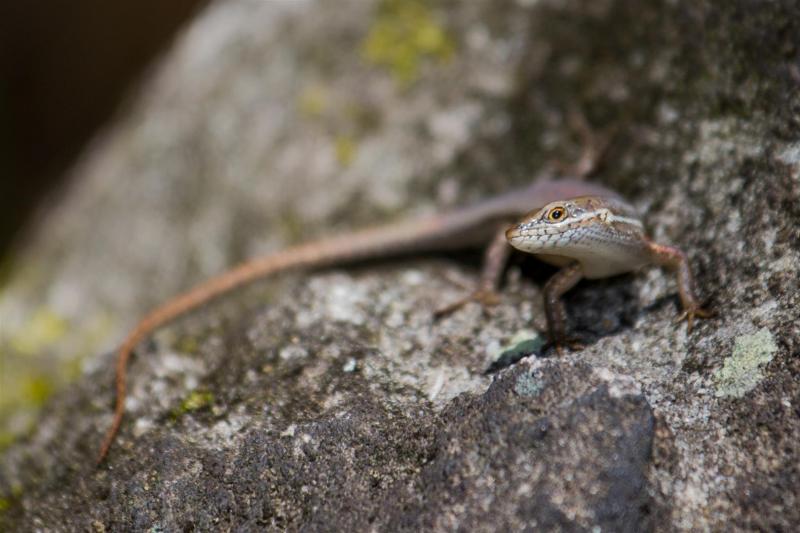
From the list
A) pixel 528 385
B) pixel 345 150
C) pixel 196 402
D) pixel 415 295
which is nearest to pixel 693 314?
pixel 528 385

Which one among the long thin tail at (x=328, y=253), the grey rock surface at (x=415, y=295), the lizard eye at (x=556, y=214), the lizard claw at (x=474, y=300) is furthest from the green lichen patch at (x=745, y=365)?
the long thin tail at (x=328, y=253)

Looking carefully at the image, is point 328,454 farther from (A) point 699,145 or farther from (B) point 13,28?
(B) point 13,28

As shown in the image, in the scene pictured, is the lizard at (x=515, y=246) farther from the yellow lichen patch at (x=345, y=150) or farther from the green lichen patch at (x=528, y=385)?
the yellow lichen patch at (x=345, y=150)

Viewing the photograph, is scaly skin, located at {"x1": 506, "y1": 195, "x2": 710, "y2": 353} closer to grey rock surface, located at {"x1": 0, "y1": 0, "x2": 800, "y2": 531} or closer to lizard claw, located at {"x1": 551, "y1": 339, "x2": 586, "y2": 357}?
lizard claw, located at {"x1": 551, "y1": 339, "x2": 586, "y2": 357}

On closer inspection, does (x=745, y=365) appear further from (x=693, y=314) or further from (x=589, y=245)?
(x=589, y=245)

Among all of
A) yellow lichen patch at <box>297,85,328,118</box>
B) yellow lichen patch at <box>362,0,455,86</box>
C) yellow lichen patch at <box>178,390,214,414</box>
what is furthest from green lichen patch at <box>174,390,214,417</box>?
yellow lichen patch at <box>362,0,455,86</box>

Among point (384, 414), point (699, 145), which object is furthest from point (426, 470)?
point (699, 145)

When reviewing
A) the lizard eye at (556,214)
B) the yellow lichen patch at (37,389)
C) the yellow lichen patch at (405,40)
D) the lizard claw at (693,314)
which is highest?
the yellow lichen patch at (405,40)
